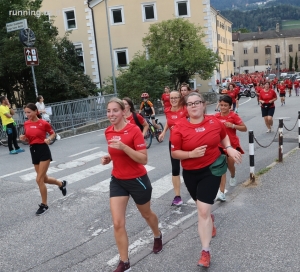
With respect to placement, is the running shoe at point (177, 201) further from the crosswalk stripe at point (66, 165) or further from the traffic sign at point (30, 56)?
the traffic sign at point (30, 56)

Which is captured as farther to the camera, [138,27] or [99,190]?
[138,27]

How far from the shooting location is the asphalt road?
4625 millimetres

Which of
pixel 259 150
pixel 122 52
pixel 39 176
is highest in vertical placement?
pixel 122 52

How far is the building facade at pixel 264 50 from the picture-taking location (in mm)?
Answer: 114562

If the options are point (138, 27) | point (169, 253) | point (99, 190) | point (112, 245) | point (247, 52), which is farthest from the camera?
point (247, 52)

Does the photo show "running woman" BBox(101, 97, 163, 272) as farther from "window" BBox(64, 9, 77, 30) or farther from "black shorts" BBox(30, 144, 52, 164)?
"window" BBox(64, 9, 77, 30)

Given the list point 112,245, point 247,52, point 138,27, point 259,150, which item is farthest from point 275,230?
point 247,52

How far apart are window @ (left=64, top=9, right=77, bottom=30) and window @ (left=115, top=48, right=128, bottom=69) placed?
5.25m

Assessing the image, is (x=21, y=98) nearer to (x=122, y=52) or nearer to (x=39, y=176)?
(x=122, y=52)

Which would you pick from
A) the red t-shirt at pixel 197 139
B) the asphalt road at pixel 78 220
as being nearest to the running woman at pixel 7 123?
the asphalt road at pixel 78 220

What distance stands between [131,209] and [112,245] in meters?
1.39

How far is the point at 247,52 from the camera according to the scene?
11612 centimetres

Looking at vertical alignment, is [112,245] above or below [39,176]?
below

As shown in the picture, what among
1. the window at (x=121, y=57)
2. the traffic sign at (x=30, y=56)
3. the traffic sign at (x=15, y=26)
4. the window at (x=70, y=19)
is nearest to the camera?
the traffic sign at (x=30, y=56)
